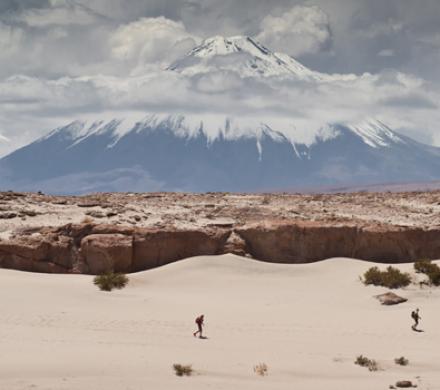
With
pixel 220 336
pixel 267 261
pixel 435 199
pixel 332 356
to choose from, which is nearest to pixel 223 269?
pixel 267 261

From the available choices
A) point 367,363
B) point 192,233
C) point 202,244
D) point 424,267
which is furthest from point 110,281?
point 424,267

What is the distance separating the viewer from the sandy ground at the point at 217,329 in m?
15.2

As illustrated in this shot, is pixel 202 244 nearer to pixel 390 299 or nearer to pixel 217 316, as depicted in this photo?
pixel 217 316

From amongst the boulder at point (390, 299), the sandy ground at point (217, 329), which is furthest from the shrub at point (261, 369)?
the boulder at point (390, 299)

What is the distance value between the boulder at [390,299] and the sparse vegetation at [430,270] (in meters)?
1.38

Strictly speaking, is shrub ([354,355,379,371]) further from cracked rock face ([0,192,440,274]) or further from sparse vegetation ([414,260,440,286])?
cracked rock face ([0,192,440,274])

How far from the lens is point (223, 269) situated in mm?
24891

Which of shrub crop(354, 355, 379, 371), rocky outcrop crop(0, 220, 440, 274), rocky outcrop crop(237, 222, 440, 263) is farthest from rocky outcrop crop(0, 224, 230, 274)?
shrub crop(354, 355, 379, 371)

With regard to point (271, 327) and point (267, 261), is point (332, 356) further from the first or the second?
point (267, 261)

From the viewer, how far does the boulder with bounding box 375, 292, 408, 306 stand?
22609 mm

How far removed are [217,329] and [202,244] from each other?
635 cm

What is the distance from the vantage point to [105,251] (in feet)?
80.1

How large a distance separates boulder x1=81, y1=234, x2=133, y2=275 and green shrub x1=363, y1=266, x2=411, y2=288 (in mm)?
7425

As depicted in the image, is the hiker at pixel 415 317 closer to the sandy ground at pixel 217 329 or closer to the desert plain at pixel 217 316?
the sandy ground at pixel 217 329
